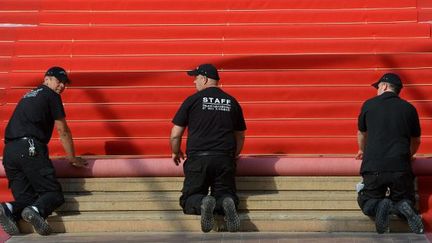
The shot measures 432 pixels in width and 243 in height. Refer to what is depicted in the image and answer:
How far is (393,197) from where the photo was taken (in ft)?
25.5

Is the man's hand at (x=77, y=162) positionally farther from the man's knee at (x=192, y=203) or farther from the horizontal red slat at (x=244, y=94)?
the horizontal red slat at (x=244, y=94)

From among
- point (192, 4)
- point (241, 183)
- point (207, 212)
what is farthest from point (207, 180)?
point (192, 4)

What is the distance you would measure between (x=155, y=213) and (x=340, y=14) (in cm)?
416

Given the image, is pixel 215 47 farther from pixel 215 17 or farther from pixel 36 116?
pixel 36 116

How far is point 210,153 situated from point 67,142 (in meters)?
1.35

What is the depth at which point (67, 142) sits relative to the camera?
8164mm

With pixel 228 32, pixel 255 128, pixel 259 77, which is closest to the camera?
pixel 255 128

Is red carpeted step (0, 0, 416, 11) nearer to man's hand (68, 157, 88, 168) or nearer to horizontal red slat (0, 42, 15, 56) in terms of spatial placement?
horizontal red slat (0, 42, 15, 56)

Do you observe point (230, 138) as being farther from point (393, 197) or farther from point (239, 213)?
point (393, 197)

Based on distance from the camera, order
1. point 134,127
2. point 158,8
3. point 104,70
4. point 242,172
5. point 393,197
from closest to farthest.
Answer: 1. point 393,197
2. point 242,172
3. point 134,127
4. point 104,70
5. point 158,8

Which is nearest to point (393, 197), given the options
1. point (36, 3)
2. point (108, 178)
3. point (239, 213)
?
point (239, 213)

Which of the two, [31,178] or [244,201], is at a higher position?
[31,178]

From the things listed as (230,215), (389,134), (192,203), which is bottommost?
(230,215)

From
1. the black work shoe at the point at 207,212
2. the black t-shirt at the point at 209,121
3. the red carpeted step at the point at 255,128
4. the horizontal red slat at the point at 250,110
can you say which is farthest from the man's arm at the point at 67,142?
the horizontal red slat at the point at 250,110
